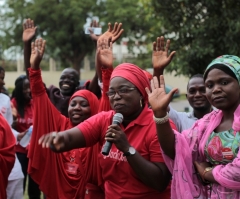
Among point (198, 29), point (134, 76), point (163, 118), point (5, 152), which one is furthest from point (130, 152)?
point (198, 29)

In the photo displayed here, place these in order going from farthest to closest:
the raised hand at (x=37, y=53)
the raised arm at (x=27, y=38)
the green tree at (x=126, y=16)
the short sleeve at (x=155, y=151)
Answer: the green tree at (x=126, y=16) → the raised arm at (x=27, y=38) → the raised hand at (x=37, y=53) → the short sleeve at (x=155, y=151)

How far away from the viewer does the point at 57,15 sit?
1111 inches

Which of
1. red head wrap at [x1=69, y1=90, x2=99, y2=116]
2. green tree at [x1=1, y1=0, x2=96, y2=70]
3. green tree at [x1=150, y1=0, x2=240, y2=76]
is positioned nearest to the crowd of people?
red head wrap at [x1=69, y1=90, x2=99, y2=116]

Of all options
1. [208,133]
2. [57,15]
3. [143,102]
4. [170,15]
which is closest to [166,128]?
[208,133]

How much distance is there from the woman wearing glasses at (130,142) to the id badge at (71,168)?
116 cm

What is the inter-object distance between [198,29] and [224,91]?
18.9 feet

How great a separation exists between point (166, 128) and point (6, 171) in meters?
2.33

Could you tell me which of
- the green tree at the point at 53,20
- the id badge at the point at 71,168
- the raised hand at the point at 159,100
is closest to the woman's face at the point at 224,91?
the raised hand at the point at 159,100

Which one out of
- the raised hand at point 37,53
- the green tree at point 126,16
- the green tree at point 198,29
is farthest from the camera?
the green tree at point 126,16

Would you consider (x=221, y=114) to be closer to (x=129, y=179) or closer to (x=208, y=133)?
(x=208, y=133)

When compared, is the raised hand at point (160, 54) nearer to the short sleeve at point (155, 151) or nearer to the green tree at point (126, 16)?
the short sleeve at point (155, 151)

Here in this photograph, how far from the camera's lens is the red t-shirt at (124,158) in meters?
3.43

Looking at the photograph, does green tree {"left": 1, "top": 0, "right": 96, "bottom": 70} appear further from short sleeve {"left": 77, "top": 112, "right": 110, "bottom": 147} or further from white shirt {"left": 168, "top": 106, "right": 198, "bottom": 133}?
short sleeve {"left": 77, "top": 112, "right": 110, "bottom": 147}

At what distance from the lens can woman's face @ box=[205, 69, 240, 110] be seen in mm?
3070
